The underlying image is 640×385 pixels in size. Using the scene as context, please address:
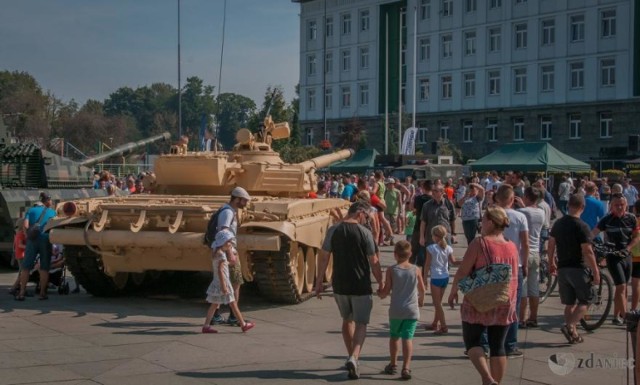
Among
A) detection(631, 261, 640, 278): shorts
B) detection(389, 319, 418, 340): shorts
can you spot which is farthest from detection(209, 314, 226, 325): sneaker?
detection(631, 261, 640, 278): shorts

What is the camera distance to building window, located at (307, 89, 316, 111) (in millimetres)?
64938

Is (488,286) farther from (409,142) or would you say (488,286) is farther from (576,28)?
(576,28)

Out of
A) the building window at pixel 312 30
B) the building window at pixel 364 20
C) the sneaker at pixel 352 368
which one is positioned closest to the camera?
the sneaker at pixel 352 368

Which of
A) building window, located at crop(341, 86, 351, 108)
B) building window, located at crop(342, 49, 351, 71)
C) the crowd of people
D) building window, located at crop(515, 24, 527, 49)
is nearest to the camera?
the crowd of people

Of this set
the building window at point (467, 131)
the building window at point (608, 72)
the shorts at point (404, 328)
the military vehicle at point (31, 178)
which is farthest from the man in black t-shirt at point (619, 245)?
the building window at point (467, 131)

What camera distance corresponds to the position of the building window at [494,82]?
54188 mm

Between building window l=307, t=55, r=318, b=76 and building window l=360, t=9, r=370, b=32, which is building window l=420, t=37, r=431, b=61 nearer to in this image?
building window l=360, t=9, r=370, b=32

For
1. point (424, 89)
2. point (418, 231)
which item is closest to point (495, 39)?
point (424, 89)

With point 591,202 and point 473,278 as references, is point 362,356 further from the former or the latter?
point 591,202

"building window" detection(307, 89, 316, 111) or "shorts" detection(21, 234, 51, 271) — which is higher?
"building window" detection(307, 89, 316, 111)

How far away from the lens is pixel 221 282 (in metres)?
10.5

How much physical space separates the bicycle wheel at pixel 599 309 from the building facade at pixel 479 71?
115 ft

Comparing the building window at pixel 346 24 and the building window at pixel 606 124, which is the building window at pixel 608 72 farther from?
the building window at pixel 346 24

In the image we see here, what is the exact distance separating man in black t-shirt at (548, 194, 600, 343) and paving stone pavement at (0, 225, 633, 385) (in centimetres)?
33
